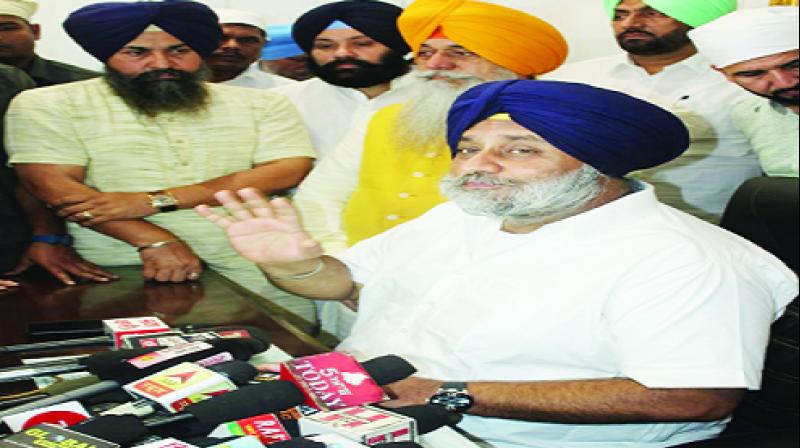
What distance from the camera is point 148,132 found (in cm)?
209

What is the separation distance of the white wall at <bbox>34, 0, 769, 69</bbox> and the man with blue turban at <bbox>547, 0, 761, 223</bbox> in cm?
4

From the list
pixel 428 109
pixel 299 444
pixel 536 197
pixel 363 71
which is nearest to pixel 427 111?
Result: pixel 428 109

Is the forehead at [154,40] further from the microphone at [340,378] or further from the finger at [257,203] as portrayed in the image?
the microphone at [340,378]

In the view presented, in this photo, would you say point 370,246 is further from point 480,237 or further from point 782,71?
point 782,71

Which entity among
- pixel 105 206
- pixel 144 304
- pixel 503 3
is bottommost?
pixel 144 304

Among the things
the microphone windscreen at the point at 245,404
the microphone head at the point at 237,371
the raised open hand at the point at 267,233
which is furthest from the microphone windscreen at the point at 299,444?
the raised open hand at the point at 267,233

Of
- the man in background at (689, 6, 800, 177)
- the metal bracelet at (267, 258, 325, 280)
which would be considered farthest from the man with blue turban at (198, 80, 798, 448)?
the metal bracelet at (267, 258, 325, 280)

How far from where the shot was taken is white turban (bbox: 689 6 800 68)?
144 cm

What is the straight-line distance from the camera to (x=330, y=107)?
2.10m

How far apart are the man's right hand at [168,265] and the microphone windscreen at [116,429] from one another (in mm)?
1074

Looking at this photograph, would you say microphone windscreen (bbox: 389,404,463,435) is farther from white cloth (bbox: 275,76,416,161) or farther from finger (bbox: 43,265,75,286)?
finger (bbox: 43,265,75,286)

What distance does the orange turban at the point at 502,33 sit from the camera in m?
1.77

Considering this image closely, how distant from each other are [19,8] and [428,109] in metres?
0.84

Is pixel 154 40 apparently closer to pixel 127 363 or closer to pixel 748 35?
pixel 127 363
